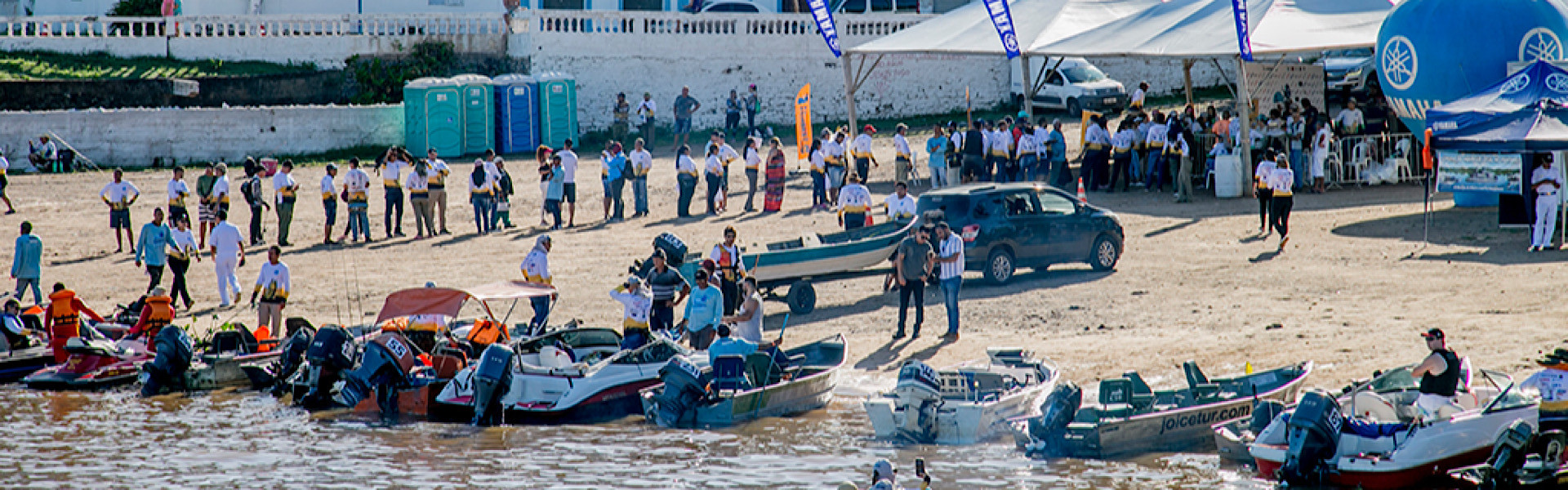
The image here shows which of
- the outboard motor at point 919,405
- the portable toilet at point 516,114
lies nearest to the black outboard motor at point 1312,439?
the outboard motor at point 919,405

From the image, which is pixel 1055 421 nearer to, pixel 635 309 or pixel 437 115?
pixel 635 309

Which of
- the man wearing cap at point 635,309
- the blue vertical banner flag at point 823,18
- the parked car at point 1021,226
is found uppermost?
the blue vertical banner flag at point 823,18

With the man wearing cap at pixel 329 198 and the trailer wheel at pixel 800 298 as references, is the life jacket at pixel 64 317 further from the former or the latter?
the trailer wheel at pixel 800 298

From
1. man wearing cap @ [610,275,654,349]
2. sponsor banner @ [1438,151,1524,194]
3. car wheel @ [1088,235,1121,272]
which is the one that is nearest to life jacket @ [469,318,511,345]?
man wearing cap @ [610,275,654,349]

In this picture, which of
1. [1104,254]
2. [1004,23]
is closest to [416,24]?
[1004,23]

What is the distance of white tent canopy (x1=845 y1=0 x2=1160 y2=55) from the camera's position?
1177 inches

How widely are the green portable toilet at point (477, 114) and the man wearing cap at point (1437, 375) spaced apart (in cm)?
2632

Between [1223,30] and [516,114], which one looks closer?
[1223,30]

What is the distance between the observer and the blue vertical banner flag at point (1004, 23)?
28984mm

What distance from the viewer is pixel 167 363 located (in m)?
17.9

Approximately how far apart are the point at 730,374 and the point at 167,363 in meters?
6.74

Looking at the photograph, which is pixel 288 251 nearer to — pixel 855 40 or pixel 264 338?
pixel 264 338

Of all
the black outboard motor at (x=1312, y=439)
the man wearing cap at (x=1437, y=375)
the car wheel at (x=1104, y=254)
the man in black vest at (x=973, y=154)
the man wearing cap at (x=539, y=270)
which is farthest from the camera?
the man in black vest at (x=973, y=154)

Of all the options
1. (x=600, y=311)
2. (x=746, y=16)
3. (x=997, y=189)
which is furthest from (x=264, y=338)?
(x=746, y=16)
